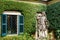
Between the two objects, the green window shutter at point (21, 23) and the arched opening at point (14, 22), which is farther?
the green window shutter at point (21, 23)

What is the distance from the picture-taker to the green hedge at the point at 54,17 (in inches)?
588

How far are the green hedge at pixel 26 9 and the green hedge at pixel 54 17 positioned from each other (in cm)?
111

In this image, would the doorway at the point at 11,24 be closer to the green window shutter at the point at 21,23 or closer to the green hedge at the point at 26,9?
the green window shutter at the point at 21,23

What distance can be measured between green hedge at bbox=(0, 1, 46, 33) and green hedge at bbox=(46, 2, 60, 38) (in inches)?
43.6

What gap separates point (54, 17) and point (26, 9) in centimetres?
237

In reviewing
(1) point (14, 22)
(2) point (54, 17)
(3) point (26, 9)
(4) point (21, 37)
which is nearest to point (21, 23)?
(1) point (14, 22)

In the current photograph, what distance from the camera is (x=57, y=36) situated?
15.0 meters

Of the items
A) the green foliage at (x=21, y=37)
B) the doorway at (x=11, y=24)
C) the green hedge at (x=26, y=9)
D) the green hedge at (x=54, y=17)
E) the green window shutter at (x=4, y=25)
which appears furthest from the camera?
the green hedge at (x=54, y=17)

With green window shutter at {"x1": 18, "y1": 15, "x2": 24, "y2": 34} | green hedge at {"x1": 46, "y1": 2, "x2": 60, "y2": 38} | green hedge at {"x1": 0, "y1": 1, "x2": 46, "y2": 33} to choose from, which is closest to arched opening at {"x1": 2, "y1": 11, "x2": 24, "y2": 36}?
green window shutter at {"x1": 18, "y1": 15, "x2": 24, "y2": 34}

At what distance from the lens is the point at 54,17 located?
15047 millimetres

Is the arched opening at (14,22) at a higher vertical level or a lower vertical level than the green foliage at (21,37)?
higher

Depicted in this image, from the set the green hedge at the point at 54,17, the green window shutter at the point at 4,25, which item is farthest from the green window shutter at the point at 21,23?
the green hedge at the point at 54,17

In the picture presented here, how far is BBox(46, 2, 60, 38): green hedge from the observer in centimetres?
1495

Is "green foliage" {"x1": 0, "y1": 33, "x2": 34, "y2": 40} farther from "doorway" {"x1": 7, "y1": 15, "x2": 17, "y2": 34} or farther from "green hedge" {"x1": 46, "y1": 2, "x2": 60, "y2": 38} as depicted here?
"green hedge" {"x1": 46, "y1": 2, "x2": 60, "y2": 38}
